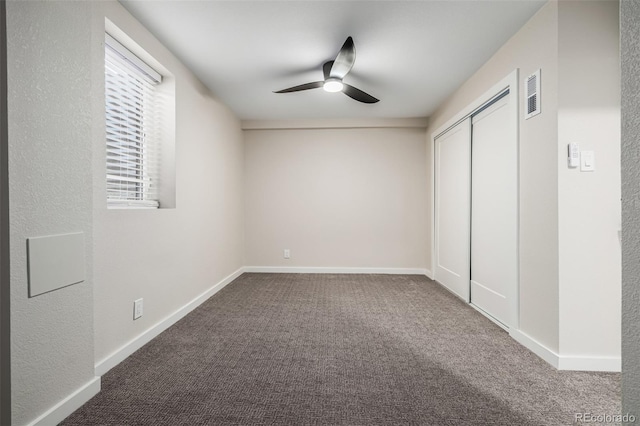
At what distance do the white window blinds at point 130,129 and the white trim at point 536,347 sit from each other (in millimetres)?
2974

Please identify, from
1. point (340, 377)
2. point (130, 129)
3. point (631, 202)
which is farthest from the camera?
point (130, 129)

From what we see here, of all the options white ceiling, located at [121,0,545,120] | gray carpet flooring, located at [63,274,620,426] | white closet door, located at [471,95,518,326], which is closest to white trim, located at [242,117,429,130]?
white ceiling, located at [121,0,545,120]

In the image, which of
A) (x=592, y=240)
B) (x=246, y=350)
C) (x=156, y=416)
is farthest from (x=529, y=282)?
(x=156, y=416)

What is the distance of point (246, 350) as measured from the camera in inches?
84.8

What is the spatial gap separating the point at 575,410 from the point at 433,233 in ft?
9.69

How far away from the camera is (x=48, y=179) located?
1.36 meters

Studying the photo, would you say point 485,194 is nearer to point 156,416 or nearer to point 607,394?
point 607,394

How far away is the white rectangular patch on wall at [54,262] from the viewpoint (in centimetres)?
129

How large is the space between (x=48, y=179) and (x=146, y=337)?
1402mm

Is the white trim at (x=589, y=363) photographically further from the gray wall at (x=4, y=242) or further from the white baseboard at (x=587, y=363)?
the gray wall at (x=4, y=242)

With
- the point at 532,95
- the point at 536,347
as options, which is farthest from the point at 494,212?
the point at 536,347

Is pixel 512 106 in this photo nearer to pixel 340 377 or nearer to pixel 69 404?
pixel 340 377

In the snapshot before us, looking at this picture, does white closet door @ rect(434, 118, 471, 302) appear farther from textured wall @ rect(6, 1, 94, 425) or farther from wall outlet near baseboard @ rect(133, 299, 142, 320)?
textured wall @ rect(6, 1, 94, 425)

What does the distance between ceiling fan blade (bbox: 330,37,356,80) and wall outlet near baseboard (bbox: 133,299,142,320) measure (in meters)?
2.30
